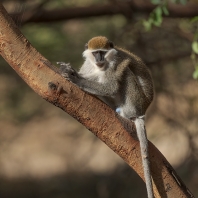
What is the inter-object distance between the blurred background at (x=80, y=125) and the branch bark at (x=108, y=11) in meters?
0.01

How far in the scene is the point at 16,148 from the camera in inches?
384

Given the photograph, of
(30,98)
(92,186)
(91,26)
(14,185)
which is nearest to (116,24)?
(91,26)

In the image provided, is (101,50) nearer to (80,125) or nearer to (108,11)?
(108,11)

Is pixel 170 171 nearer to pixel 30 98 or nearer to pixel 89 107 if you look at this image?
pixel 89 107

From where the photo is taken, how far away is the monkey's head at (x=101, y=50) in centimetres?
381

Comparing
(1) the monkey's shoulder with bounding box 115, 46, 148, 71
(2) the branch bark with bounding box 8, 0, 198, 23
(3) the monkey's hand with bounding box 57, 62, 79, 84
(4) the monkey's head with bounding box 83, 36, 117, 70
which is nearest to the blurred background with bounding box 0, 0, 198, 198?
(2) the branch bark with bounding box 8, 0, 198, 23

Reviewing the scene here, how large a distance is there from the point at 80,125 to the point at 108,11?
A: 2616 millimetres

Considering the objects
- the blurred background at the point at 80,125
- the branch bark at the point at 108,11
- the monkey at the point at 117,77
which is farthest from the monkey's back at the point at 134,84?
the branch bark at the point at 108,11

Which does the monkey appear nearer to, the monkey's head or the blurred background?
the monkey's head

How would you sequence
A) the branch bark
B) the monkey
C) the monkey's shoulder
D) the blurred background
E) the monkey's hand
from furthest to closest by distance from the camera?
1. the blurred background
2. the branch bark
3. the monkey's shoulder
4. the monkey
5. the monkey's hand

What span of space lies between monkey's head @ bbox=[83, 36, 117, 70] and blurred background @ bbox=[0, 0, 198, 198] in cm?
61

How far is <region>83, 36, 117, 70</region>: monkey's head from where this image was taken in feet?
12.5

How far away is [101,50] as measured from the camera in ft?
12.6

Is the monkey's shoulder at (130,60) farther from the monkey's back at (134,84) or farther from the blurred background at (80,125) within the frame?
the blurred background at (80,125)
